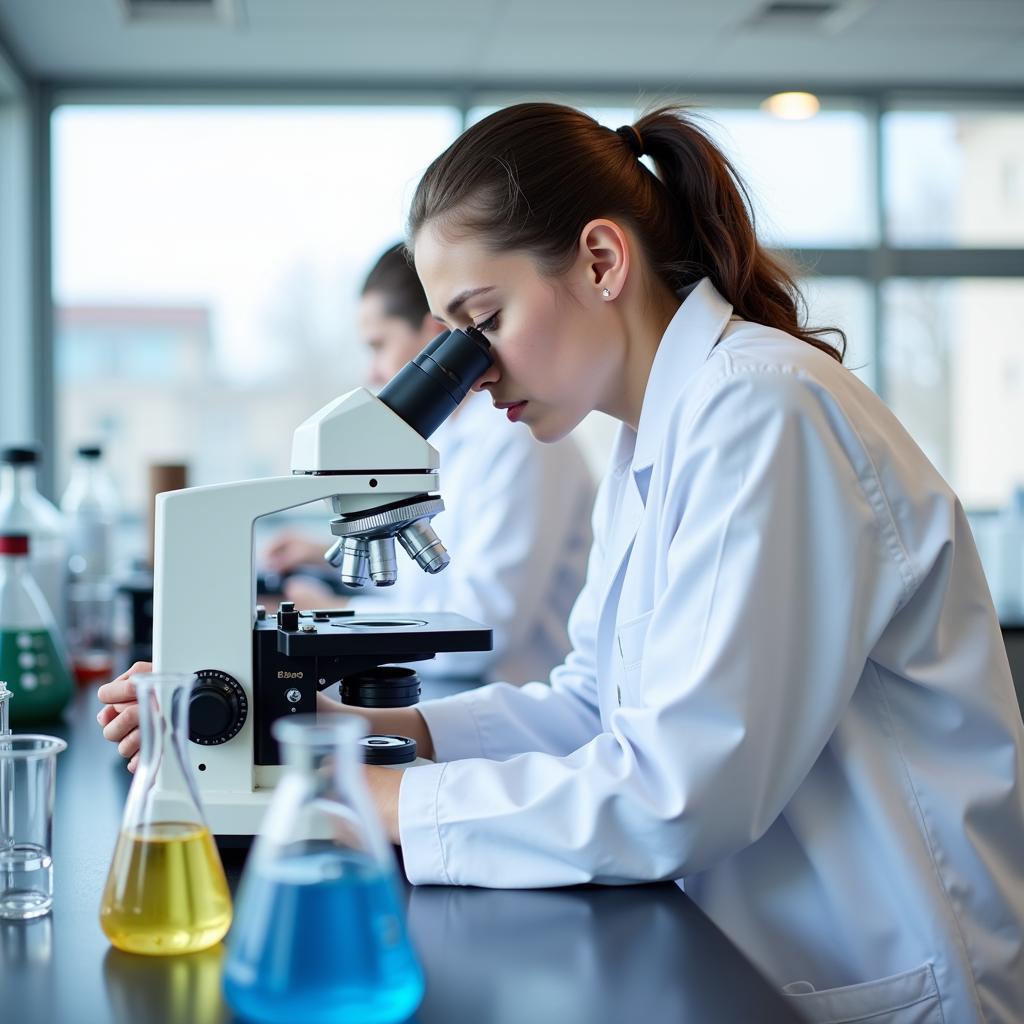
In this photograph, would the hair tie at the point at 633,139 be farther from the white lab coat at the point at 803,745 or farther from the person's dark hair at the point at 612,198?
the white lab coat at the point at 803,745

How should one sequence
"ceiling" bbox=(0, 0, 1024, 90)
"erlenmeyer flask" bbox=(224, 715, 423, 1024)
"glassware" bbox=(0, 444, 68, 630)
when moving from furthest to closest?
"ceiling" bbox=(0, 0, 1024, 90), "glassware" bbox=(0, 444, 68, 630), "erlenmeyer flask" bbox=(224, 715, 423, 1024)

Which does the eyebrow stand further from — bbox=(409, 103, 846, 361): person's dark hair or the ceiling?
the ceiling

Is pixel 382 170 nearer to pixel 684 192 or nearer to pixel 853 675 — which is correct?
pixel 684 192

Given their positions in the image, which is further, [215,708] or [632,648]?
[632,648]

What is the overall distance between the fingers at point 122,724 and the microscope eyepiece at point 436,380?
391 millimetres

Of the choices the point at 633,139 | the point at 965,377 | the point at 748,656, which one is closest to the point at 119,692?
the point at 748,656

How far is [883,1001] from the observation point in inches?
39.3

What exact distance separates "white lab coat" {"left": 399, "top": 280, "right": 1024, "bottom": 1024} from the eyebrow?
242 mm

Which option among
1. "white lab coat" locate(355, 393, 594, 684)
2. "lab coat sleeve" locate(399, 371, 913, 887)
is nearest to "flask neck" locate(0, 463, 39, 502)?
"white lab coat" locate(355, 393, 594, 684)

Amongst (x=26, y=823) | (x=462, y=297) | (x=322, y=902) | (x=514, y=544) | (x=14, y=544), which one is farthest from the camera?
(x=514, y=544)

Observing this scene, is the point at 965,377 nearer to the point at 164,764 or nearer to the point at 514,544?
the point at 514,544

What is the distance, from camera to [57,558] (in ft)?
6.68

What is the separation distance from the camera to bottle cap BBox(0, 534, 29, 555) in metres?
1.56

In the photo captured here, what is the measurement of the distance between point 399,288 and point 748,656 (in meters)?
1.69
